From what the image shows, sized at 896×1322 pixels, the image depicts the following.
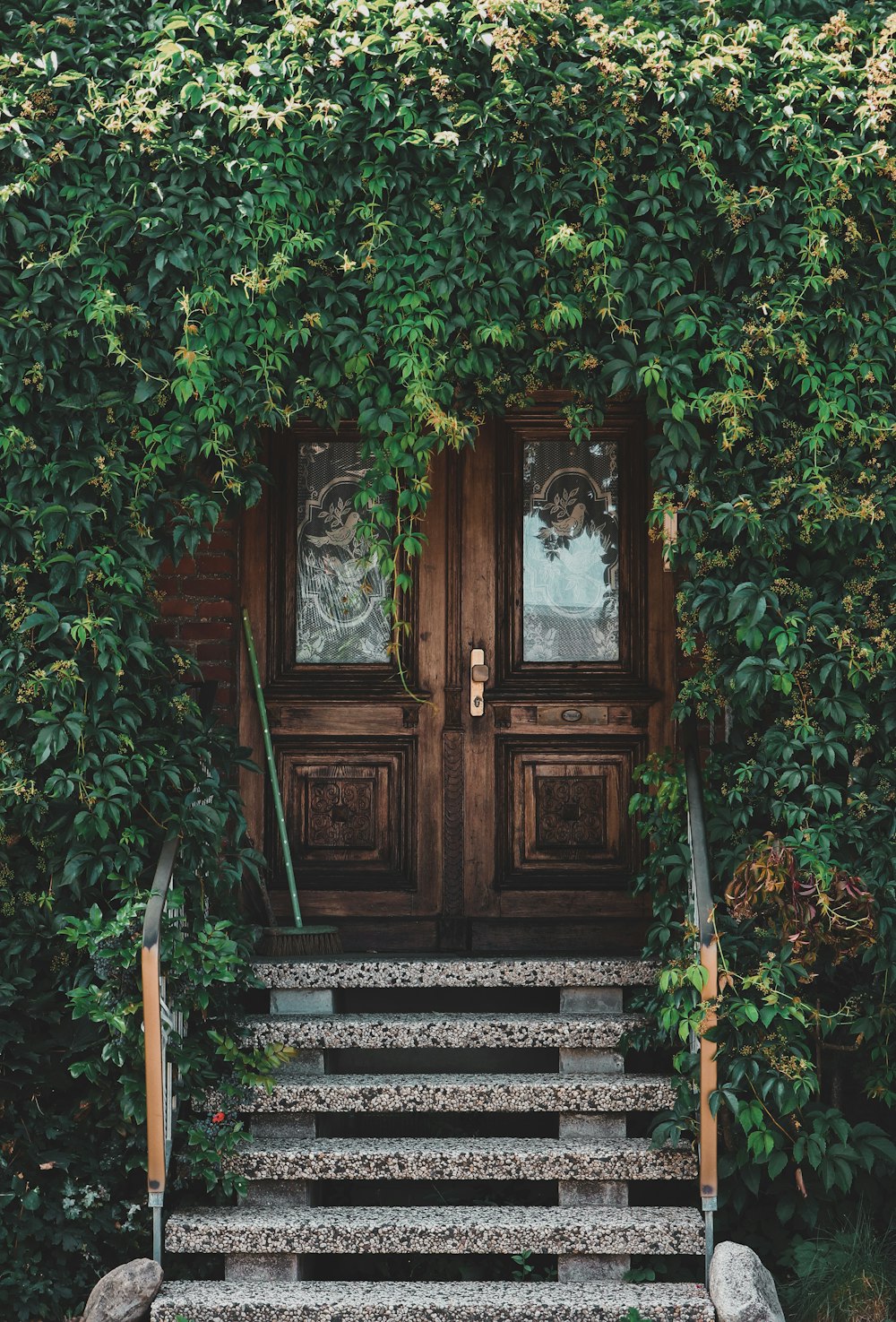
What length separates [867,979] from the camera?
3.97 meters

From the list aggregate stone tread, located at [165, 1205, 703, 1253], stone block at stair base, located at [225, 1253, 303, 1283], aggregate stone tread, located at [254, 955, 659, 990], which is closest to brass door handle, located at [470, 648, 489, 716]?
aggregate stone tread, located at [254, 955, 659, 990]

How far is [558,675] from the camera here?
16.4ft

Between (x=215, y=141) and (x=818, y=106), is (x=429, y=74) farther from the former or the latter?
(x=818, y=106)

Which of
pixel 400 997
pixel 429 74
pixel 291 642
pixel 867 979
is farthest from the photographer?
pixel 291 642

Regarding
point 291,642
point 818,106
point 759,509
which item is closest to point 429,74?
point 818,106

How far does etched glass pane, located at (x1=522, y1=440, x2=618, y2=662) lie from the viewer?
504 centimetres

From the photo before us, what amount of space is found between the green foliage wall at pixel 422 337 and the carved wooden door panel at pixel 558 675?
1044mm

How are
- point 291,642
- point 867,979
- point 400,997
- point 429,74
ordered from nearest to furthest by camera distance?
point 429,74, point 867,979, point 400,997, point 291,642

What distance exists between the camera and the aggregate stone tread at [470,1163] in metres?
3.79

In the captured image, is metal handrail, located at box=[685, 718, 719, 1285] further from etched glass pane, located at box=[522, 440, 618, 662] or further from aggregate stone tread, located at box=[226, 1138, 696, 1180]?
etched glass pane, located at box=[522, 440, 618, 662]

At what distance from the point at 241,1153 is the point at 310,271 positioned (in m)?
2.76

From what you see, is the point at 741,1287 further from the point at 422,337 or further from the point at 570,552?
the point at 422,337

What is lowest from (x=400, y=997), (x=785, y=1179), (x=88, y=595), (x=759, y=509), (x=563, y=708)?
(x=785, y=1179)

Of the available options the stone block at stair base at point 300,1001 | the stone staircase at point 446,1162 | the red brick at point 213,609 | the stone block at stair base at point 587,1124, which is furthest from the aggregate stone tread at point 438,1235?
the red brick at point 213,609
